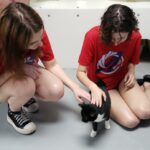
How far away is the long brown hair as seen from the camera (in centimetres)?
88

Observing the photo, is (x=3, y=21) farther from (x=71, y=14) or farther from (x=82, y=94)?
(x=71, y=14)

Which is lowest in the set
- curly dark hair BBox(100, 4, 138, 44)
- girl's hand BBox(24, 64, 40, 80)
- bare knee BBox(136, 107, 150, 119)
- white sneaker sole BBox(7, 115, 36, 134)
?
white sneaker sole BBox(7, 115, 36, 134)

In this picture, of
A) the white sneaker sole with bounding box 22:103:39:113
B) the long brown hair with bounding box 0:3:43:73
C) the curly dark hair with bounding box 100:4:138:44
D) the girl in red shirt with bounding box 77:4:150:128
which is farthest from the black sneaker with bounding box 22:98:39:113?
the curly dark hair with bounding box 100:4:138:44

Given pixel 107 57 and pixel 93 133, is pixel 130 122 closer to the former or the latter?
pixel 93 133

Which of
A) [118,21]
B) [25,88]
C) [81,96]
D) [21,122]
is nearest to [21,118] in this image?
[21,122]

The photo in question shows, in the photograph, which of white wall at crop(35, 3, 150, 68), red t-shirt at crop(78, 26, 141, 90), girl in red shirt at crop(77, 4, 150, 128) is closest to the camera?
girl in red shirt at crop(77, 4, 150, 128)

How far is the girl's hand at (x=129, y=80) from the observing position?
120cm

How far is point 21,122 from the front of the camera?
112 centimetres

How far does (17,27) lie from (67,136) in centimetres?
48

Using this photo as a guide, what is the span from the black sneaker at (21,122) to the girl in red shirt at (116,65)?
0.27 metres

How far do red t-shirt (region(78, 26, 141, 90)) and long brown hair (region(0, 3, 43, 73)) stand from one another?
27 cm

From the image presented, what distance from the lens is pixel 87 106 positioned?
101 cm

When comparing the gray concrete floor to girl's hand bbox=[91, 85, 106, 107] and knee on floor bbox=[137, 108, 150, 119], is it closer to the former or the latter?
knee on floor bbox=[137, 108, 150, 119]

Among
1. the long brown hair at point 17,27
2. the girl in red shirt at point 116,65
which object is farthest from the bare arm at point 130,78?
the long brown hair at point 17,27
